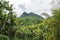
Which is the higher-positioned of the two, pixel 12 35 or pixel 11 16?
pixel 11 16

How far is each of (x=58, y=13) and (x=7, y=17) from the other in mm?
10029

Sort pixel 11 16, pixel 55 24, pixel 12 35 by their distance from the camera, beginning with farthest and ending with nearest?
pixel 12 35, pixel 11 16, pixel 55 24

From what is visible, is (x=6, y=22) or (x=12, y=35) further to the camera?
(x=12, y=35)

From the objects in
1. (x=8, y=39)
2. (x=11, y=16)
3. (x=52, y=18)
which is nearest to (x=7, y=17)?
(x=11, y=16)

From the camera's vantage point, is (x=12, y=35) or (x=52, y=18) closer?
(x=52, y=18)

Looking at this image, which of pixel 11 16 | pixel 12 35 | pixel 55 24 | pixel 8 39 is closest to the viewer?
pixel 55 24

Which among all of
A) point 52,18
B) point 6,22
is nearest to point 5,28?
point 6,22

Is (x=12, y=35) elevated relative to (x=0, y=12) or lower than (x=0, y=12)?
lower

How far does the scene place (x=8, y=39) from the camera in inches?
1102

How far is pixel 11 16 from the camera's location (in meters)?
29.8

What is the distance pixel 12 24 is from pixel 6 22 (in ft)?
4.80

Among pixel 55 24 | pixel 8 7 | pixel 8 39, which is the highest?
pixel 8 7

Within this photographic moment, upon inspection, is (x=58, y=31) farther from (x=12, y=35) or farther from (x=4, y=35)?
(x=12, y=35)

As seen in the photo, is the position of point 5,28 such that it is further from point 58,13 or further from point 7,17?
point 58,13
